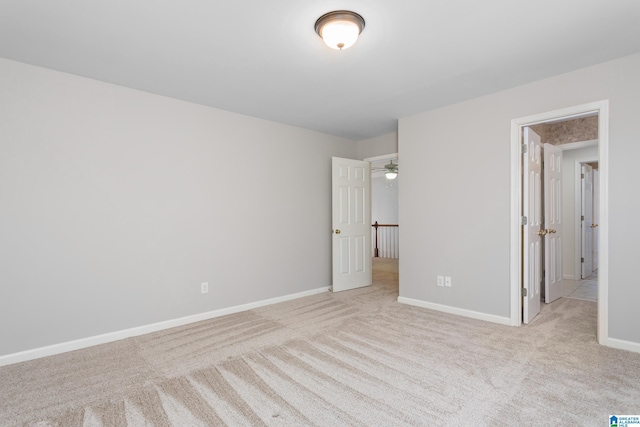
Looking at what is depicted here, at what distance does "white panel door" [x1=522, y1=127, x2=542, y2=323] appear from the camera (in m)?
3.32

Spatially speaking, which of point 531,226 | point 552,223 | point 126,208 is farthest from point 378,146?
point 126,208

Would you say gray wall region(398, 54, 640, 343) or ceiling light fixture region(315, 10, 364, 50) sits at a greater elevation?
ceiling light fixture region(315, 10, 364, 50)

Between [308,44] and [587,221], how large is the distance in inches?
246

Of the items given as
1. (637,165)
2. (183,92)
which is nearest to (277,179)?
(183,92)

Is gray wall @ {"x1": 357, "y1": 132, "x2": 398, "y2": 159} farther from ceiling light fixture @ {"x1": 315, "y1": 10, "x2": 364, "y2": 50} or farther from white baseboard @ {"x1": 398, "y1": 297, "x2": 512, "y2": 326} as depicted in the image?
ceiling light fixture @ {"x1": 315, "y1": 10, "x2": 364, "y2": 50}

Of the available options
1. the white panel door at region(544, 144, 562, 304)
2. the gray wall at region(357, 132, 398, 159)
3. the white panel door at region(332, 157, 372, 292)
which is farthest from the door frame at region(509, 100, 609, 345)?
the white panel door at region(332, 157, 372, 292)

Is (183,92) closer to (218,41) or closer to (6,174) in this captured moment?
(218,41)

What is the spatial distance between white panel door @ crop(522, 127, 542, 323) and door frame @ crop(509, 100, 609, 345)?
7 cm

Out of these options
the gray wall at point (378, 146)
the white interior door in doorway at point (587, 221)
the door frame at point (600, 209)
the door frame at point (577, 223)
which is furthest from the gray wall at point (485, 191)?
the white interior door in doorway at point (587, 221)

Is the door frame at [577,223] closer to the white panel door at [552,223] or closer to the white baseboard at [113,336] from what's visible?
the white panel door at [552,223]

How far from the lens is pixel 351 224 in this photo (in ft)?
16.5

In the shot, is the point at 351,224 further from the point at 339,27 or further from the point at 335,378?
the point at 339,27

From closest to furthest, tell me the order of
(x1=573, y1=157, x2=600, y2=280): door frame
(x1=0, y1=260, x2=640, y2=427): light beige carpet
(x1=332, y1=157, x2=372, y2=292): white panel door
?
1. (x1=0, y1=260, x2=640, y2=427): light beige carpet
2. (x1=332, y1=157, x2=372, y2=292): white panel door
3. (x1=573, y1=157, x2=600, y2=280): door frame

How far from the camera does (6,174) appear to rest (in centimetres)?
254
